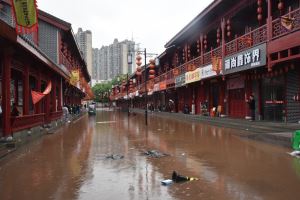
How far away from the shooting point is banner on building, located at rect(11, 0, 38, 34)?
1345 centimetres

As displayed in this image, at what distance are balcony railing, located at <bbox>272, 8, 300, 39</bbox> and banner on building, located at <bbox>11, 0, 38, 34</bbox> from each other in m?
10.3

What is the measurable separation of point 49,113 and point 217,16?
1331cm

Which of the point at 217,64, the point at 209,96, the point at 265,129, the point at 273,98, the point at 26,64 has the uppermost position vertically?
the point at 217,64

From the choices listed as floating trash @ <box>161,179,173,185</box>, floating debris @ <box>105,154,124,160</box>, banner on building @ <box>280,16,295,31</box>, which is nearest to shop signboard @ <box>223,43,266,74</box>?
banner on building @ <box>280,16,295,31</box>

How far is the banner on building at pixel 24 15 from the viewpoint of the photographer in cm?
1345

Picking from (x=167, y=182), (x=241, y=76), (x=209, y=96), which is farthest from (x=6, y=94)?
(x=209, y=96)

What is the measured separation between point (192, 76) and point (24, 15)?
22.0 m

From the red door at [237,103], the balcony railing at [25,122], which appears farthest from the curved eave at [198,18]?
the balcony railing at [25,122]

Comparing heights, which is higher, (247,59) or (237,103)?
(247,59)

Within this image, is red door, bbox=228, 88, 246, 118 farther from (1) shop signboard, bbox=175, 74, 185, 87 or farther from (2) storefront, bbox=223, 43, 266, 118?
(1) shop signboard, bbox=175, 74, 185, 87

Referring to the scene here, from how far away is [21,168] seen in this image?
1062 cm

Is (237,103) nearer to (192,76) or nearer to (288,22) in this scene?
(192,76)

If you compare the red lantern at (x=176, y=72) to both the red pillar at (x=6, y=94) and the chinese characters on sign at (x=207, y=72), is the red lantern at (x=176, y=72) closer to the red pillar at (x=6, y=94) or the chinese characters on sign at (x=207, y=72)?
the chinese characters on sign at (x=207, y=72)

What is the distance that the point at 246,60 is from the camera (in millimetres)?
22125
